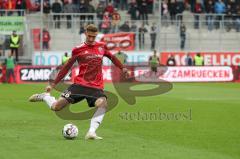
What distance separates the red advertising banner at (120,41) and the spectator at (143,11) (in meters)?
1.91

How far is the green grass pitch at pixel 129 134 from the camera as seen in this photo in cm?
1196

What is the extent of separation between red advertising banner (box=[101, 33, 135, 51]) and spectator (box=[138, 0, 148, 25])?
1914 mm

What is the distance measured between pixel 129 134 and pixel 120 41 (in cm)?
2988

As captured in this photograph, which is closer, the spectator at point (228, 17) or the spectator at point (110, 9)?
the spectator at point (110, 9)

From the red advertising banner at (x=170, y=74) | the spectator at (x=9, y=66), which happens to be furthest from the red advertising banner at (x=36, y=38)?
the spectator at (x=9, y=66)

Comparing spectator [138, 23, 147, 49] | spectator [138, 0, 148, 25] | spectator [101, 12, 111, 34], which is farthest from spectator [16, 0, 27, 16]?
spectator [138, 0, 148, 25]

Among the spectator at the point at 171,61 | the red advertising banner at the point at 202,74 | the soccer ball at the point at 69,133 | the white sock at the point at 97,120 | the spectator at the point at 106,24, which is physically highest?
the spectator at the point at 106,24

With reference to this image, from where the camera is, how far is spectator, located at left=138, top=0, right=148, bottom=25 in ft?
151

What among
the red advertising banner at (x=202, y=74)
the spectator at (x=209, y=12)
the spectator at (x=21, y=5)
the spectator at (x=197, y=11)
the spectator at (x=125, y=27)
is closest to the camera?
the red advertising banner at (x=202, y=74)

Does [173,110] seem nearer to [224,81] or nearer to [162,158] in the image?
[162,158]

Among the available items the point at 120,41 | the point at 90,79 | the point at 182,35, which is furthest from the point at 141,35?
the point at 90,79

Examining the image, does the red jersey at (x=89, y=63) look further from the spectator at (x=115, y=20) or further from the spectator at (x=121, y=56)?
the spectator at (x=115, y=20)

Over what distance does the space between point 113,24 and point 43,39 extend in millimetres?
4711

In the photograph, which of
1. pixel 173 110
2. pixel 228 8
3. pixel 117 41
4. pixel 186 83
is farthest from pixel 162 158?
pixel 228 8
